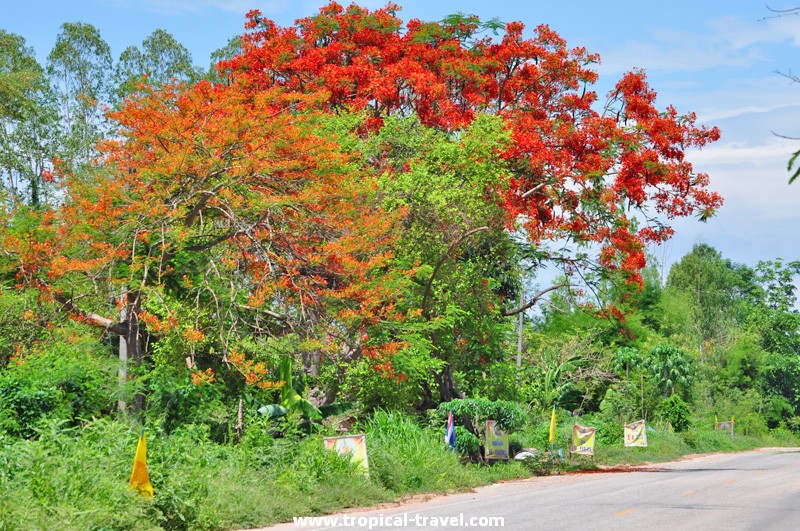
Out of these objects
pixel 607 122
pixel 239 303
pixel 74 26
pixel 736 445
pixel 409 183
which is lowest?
pixel 736 445

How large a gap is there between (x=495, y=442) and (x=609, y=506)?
7137 mm

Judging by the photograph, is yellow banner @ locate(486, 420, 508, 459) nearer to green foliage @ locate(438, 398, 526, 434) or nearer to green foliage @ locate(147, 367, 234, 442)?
green foliage @ locate(438, 398, 526, 434)

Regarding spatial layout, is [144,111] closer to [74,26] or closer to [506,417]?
[506,417]

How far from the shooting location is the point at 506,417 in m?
22.9

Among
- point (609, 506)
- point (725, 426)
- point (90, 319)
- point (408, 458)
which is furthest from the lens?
point (725, 426)

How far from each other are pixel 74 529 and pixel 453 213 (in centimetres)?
1490

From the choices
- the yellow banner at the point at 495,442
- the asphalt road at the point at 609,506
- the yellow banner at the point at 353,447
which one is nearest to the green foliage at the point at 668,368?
the asphalt road at the point at 609,506

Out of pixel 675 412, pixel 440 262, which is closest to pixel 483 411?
pixel 440 262

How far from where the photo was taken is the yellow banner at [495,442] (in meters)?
22.5

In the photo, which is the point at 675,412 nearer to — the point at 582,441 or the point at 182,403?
the point at 582,441

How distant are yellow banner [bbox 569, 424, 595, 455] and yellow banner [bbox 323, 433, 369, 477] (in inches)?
398

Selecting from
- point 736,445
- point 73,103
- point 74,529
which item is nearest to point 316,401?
point 74,529

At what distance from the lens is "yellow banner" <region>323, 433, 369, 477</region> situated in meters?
17.2

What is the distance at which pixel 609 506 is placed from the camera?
15758 mm
